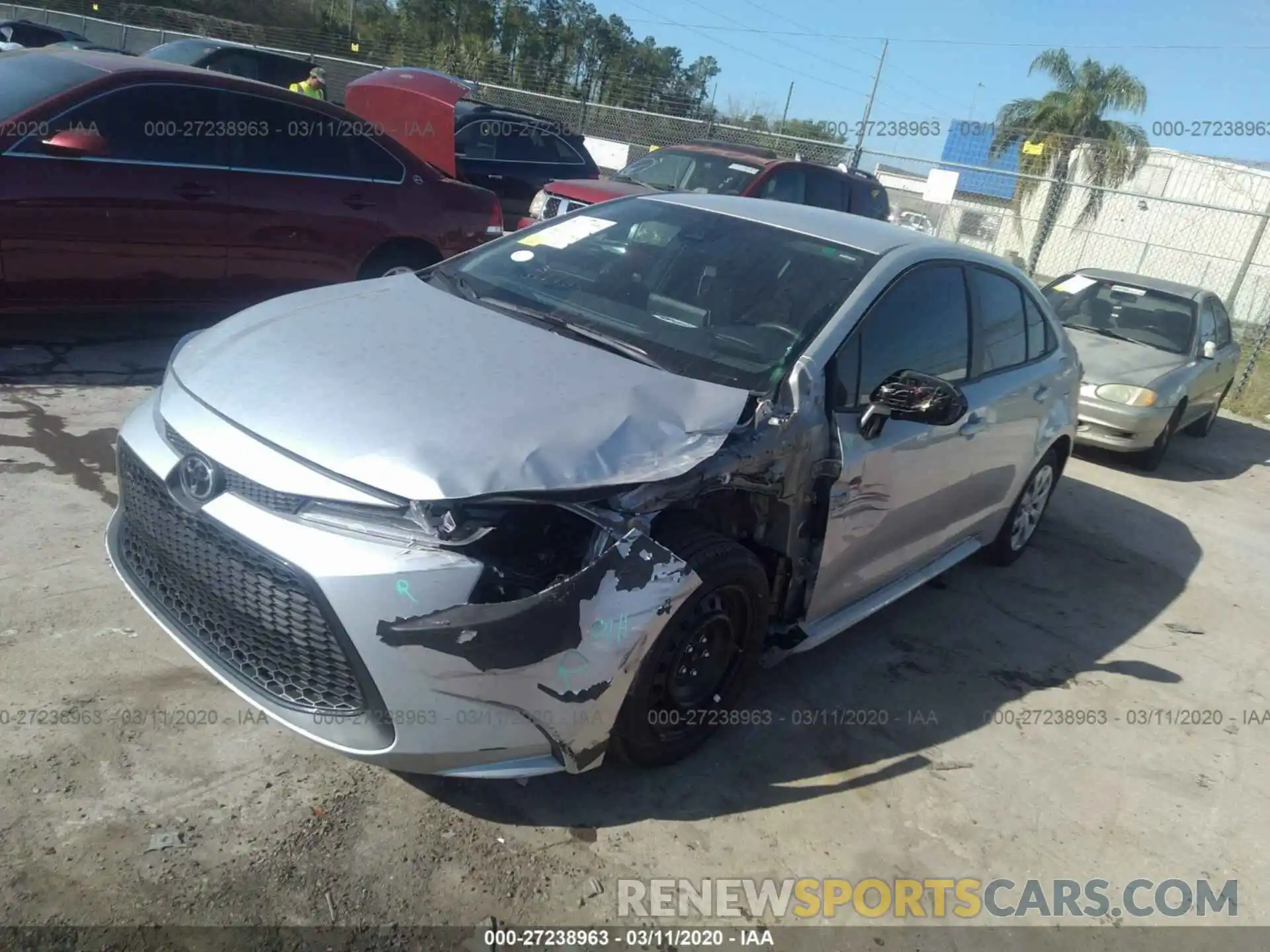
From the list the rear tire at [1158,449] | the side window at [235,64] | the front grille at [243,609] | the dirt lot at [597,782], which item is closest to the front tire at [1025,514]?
the dirt lot at [597,782]

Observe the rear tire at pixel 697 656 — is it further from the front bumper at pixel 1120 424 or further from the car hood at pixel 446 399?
the front bumper at pixel 1120 424

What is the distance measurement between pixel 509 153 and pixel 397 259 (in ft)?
17.8

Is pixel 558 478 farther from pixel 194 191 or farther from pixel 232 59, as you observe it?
pixel 232 59

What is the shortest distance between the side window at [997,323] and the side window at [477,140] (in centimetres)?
819

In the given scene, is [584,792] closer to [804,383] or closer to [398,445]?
[398,445]

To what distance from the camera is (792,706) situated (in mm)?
3609

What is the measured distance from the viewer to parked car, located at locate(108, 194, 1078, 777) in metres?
2.38

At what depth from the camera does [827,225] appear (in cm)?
401

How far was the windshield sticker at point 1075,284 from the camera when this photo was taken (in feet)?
30.3

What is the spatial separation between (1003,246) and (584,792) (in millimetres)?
22235

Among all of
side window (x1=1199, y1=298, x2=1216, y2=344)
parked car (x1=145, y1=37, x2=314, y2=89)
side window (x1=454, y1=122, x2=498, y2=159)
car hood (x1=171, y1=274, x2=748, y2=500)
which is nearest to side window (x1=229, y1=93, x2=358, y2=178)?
car hood (x1=171, y1=274, x2=748, y2=500)

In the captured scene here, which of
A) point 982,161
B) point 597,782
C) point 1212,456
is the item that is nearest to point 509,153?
point 1212,456

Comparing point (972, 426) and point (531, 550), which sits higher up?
point (972, 426)

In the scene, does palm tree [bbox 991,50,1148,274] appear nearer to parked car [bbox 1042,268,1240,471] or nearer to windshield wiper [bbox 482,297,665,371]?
parked car [bbox 1042,268,1240,471]
